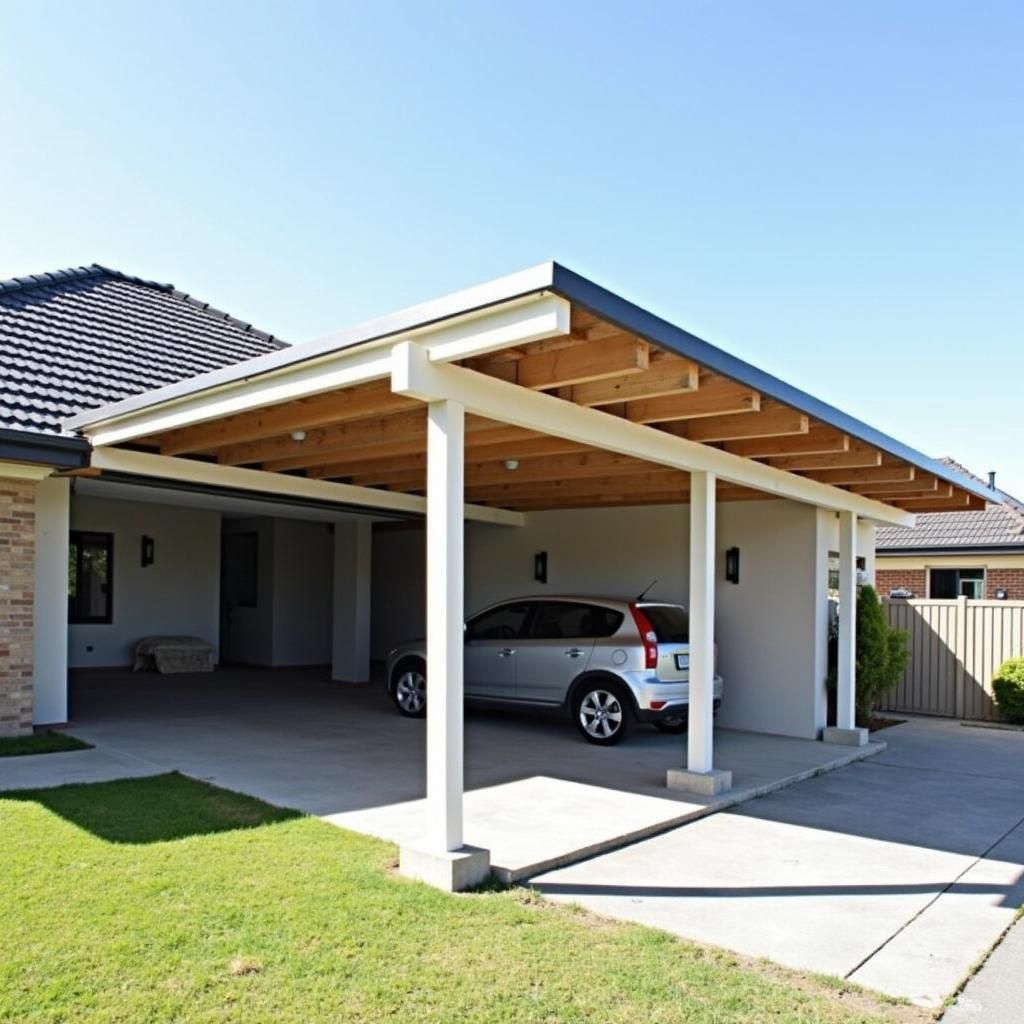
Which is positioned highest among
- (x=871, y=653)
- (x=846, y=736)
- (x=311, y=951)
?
(x=871, y=653)

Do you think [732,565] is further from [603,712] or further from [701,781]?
[701,781]

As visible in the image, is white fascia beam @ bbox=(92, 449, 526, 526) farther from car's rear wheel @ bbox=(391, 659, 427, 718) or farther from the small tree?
the small tree

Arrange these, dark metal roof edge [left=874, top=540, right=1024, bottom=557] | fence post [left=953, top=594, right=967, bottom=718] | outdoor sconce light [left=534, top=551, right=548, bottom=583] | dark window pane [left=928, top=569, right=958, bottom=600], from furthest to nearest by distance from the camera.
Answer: dark window pane [left=928, top=569, right=958, bottom=600]
dark metal roof edge [left=874, top=540, right=1024, bottom=557]
fence post [left=953, top=594, right=967, bottom=718]
outdoor sconce light [left=534, top=551, right=548, bottom=583]

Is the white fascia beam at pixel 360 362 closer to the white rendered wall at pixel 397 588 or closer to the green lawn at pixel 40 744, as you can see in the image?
the green lawn at pixel 40 744

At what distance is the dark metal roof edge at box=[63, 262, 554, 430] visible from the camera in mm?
4320

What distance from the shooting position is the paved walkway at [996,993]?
3.70m

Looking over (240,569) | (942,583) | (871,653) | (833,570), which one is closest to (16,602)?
(833,570)

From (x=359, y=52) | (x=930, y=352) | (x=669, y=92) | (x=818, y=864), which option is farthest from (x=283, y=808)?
(x=930, y=352)

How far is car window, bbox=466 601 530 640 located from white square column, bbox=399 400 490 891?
5.13 metres

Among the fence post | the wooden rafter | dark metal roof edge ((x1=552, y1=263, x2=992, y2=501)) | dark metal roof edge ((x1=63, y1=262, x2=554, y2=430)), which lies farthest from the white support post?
dark metal roof edge ((x1=63, y1=262, x2=554, y2=430))

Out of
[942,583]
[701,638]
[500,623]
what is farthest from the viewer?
[942,583]

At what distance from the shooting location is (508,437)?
7.36 meters

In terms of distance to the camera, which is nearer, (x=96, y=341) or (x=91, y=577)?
(x=96, y=341)

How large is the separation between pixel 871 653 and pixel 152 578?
11216mm
